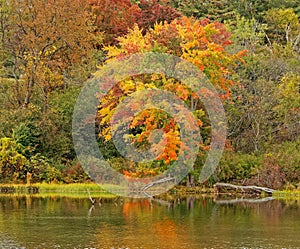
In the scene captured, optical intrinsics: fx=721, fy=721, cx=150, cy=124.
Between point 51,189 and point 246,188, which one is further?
point 51,189

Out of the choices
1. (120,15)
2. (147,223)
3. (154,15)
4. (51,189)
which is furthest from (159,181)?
(154,15)

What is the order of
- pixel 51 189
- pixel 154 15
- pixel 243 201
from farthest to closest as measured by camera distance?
pixel 154 15
pixel 51 189
pixel 243 201

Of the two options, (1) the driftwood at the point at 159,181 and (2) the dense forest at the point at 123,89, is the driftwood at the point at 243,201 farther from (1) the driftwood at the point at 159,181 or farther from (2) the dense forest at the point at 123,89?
(1) the driftwood at the point at 159,181

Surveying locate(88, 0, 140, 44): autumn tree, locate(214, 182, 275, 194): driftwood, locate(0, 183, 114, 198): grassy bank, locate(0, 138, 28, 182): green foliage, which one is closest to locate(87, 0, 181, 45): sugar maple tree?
locate(88, 0, 140, 44): autumn tree

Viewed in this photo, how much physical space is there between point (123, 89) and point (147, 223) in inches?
448

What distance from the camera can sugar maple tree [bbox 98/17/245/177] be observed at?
109 ft

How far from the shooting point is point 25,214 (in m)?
26.0

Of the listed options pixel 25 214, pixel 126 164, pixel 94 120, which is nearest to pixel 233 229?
pixel 25 214

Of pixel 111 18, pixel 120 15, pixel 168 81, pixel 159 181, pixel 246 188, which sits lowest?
pixel 246 188

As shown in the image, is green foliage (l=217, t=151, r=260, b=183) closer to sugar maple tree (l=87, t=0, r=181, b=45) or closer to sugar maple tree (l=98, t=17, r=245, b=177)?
sugar maple tree (l=98, t=17, r=245, b=177)

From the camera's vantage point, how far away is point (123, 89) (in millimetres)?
34188

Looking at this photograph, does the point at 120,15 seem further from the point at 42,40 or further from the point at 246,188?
the point at 246,188

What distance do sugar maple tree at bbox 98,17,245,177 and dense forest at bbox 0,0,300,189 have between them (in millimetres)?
A: 56

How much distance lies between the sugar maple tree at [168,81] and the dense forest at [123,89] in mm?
56
